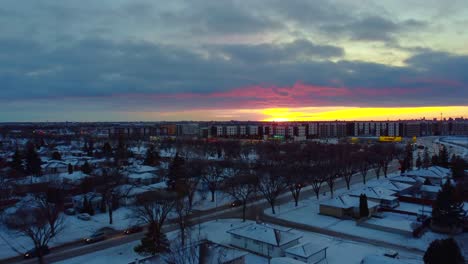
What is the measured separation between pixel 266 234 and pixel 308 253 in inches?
113

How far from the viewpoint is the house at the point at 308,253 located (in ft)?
58.4

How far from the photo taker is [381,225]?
951 inches

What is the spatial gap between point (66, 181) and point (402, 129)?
132191mm

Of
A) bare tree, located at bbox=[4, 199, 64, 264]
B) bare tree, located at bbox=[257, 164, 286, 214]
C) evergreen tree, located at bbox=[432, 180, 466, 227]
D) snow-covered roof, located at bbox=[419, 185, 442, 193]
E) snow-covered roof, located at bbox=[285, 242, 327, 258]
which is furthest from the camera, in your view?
snow-covered roof, located at bbox=[419, 185, 442, 193]

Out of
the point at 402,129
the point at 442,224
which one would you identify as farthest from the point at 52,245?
the point at 402,129

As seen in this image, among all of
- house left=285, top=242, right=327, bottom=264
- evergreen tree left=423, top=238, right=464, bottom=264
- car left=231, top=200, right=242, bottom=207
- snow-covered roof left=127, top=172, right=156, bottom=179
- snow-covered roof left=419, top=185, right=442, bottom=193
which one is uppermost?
evergreen tree left=423, top=238, right=464, bottom=264

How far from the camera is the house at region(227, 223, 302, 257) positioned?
19.2 meters

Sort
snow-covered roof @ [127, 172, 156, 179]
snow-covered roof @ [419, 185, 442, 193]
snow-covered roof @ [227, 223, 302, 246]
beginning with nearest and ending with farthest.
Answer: snow-covered roof @ [227, 223, 302, 246], snow-covered roof @ [419, 185, 442, 193], snow-covered roof @ [127, 172, 156, 179]

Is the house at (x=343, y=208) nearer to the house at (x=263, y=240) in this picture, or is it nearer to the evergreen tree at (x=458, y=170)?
the house at (x=263, y=240)

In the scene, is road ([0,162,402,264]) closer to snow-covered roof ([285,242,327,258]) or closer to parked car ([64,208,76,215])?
snow-covered roof ([285,242,327,258])

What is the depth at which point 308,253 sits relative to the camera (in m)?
18.0

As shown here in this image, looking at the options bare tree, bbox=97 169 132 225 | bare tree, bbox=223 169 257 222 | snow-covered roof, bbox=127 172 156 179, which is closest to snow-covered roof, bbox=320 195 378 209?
bare tree, bbox=223 169 257 222

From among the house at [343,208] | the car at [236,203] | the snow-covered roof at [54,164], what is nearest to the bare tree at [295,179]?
the house at [343,208]

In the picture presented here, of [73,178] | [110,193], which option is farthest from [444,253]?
[73,178]
